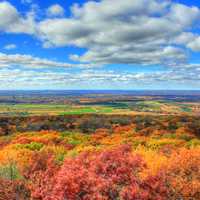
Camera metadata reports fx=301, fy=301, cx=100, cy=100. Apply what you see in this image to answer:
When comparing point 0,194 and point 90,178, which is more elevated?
point 90,178

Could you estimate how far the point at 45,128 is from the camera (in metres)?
76.2

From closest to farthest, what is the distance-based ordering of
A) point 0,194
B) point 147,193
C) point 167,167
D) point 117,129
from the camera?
point 147,193 < point 0,194 < point 167,167 < point 117,129

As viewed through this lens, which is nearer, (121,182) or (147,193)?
(147,193)

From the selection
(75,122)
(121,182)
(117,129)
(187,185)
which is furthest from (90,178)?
(75,122)

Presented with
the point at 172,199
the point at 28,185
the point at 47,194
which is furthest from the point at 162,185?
the point at 28,185

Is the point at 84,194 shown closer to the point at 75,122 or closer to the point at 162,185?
the point at 162,185

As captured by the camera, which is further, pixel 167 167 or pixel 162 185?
pixel 167 167

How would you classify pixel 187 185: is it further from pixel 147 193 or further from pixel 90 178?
pixel 90 178

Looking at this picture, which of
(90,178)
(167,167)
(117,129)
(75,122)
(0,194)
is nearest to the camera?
(90,178)

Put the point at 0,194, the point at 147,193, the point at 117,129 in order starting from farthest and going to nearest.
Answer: the point at 117,129, the point at 0,194, the point at 147,193

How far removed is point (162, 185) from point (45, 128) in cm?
6301

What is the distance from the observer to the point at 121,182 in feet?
54.8

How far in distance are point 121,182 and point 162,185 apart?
91.1 inches

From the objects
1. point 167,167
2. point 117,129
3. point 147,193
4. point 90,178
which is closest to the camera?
point 147,193
